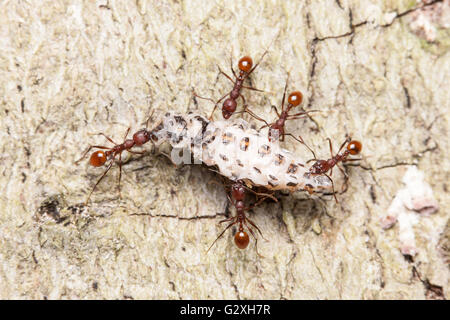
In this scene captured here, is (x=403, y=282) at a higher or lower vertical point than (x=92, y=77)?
lower

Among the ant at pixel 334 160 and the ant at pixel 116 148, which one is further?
the ant at pixel 334 160

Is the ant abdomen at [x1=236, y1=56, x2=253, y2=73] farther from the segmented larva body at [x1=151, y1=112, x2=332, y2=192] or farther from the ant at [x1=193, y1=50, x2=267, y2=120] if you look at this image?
the segmented larva body at [x1=151, y1=112, x2=332, y2=192]

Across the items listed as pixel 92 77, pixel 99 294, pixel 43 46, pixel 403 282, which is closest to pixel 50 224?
pixel 99 294

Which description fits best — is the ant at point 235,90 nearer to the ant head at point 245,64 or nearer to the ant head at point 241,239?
the ant head at point 245,64

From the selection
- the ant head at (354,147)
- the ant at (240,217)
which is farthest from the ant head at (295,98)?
the ant at (240,217)

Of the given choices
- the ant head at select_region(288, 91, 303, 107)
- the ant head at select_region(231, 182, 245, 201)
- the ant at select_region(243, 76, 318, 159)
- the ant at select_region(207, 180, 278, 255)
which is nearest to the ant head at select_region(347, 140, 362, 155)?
the ant at select_region(243, 76, 318, 159)

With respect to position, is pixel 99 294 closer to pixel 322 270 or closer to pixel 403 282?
pixel 322 270

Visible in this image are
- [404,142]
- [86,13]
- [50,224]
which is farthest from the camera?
[404,142]
